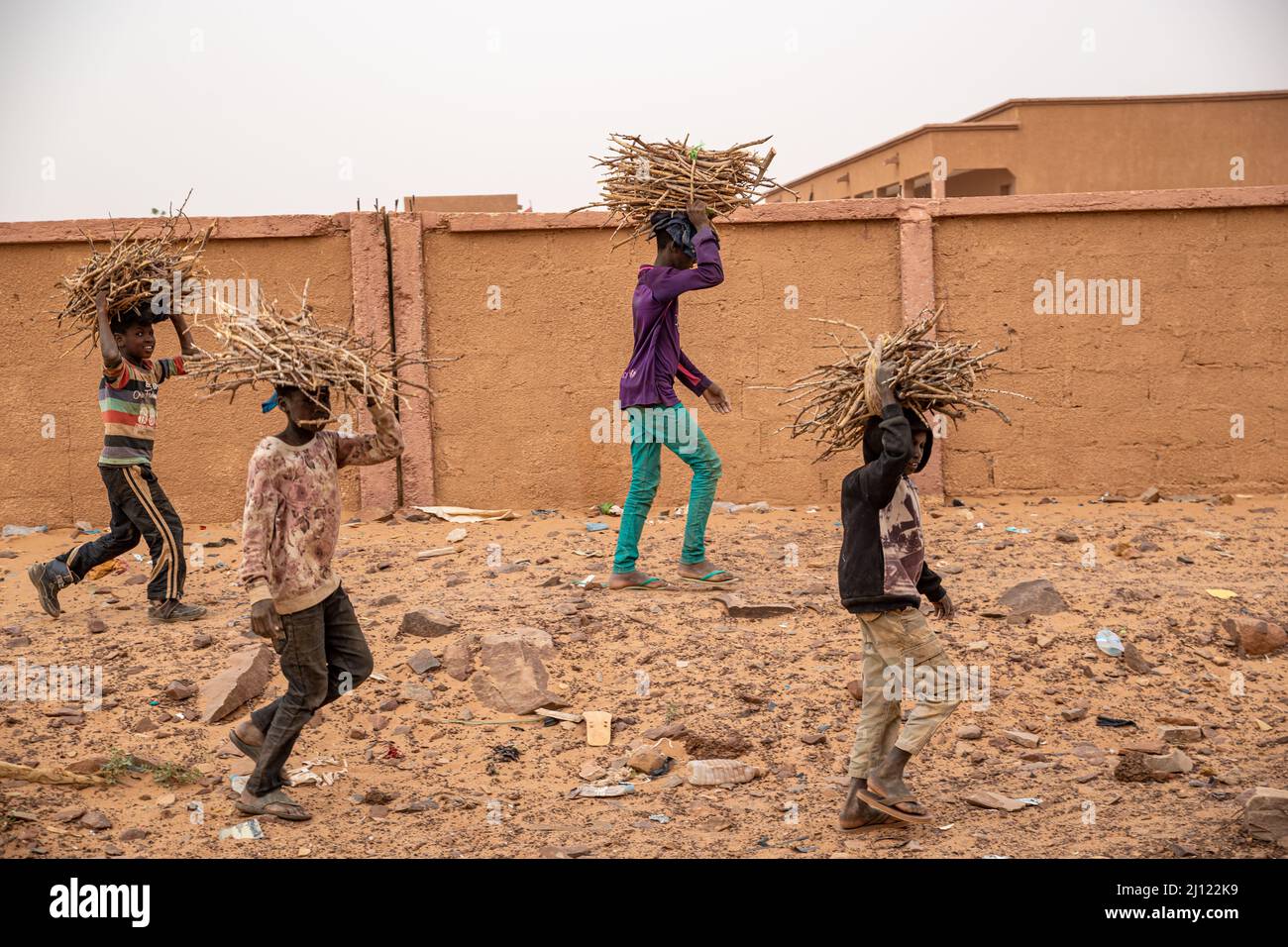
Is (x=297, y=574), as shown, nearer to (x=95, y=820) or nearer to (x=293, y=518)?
(x=293, y=518)

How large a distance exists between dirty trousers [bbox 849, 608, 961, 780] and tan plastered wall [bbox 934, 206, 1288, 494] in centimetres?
497

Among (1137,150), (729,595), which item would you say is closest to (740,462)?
(729,595)

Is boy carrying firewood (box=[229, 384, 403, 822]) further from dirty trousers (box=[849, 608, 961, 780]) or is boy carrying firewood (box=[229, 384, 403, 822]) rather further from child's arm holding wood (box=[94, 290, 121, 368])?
child's arm holding wood (box=[94, 290, 121, 368])

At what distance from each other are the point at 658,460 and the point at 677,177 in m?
1.52

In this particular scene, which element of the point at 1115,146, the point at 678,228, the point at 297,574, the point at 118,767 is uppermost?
the point at 1115,146

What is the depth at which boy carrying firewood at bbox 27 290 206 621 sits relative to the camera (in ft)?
21.0

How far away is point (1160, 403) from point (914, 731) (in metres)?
5.79

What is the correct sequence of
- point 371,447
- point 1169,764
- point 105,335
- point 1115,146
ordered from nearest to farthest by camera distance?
point 371,447
point 1169,764
point 105,335
point 1115,146

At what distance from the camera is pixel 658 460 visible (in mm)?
6602

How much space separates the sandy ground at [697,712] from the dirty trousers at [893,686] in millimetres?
325

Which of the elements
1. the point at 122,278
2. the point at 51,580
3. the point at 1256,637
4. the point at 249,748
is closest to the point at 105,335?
the point at 122,278

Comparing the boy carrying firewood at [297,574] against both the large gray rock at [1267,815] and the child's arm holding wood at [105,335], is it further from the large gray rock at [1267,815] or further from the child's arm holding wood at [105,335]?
the large gray rock at [1267,815]

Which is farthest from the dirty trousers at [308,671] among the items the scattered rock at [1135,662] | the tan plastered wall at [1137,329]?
the tan plastered wall at [1137,329]

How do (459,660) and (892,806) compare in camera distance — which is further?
(459,660)
